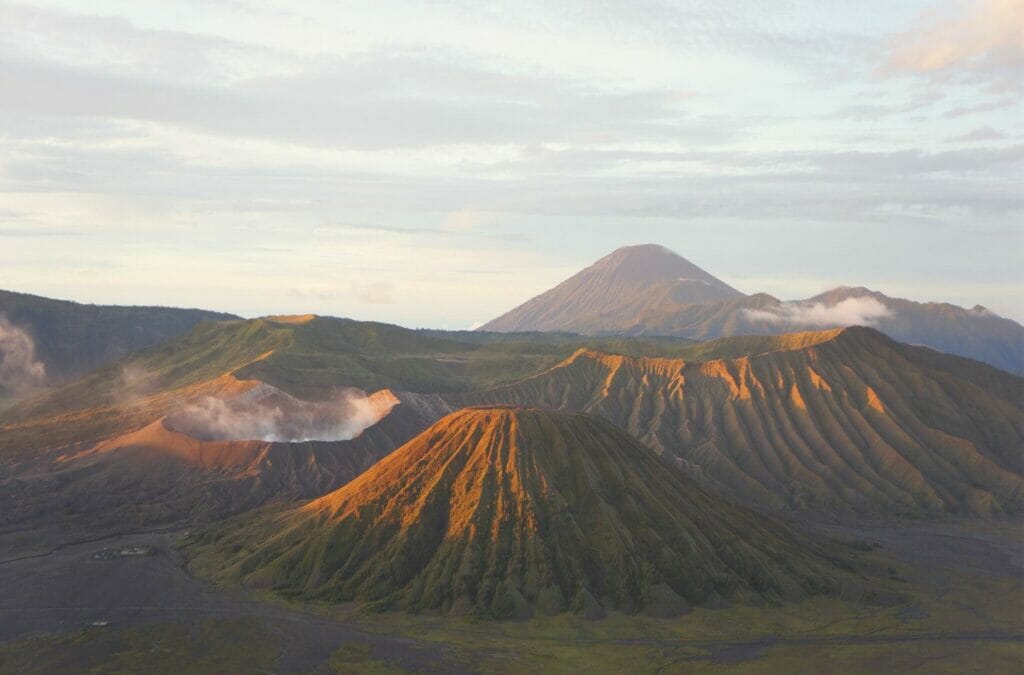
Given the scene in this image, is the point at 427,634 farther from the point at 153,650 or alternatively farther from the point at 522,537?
the point at 153,650

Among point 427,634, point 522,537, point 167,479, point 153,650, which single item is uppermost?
point 522,537

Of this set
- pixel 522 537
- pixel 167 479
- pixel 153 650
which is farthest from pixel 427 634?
pixel 167 479

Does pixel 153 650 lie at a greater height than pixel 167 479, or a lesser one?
lesser

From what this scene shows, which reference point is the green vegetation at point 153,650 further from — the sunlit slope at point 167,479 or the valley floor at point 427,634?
the sunlit slope at point 167,479

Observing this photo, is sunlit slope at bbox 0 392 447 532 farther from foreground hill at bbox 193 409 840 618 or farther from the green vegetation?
the green vegetation

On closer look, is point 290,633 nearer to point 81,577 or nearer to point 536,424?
point 81,577

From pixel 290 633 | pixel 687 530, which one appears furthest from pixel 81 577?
pixel 687 530
